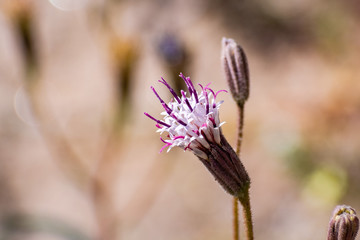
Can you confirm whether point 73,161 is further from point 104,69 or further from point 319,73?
point 319,73

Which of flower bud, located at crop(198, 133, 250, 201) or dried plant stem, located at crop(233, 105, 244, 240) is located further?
dried plant stem, located at crop(233, 105, 244, 240)

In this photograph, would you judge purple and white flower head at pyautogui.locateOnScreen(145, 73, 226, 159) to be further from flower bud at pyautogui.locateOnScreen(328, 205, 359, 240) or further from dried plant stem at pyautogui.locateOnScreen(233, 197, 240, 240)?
flower bud at pyautogui.locateOnScreen(328, 205, 359, 240)

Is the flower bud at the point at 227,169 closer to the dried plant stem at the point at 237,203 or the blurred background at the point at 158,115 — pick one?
the dried plant stem at the point at 237,203

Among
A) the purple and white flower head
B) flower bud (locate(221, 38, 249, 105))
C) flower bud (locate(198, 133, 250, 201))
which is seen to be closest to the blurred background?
flower bud (locate(221, 38, 249, 105))

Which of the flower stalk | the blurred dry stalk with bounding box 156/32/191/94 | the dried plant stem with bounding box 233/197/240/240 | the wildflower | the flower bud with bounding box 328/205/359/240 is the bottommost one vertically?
the flower bud with bounding box 328/205/359/240

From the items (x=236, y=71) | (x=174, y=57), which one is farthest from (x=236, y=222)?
(x=174, y=57)

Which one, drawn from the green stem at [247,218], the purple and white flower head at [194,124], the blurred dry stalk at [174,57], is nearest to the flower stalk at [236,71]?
the purple and white flower head at [194,124]
